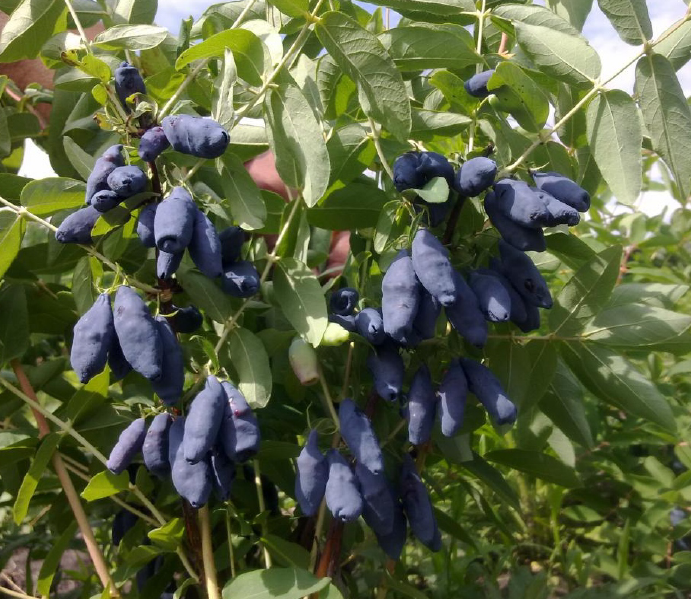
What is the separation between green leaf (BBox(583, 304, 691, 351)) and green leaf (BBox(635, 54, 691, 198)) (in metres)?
0.20

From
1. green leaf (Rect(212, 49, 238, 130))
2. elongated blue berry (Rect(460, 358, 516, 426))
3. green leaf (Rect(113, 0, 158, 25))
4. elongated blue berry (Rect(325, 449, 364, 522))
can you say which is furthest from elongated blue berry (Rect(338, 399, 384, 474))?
green leaf (Rect(113, 0, 158, 25))

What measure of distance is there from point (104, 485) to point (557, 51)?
0.72 m

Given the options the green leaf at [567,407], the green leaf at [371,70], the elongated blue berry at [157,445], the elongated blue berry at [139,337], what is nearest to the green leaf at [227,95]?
the green leaf at [371,70]

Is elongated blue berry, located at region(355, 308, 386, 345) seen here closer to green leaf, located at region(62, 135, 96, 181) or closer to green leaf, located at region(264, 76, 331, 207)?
green leaf, located at region(264, 76, 331, 207)

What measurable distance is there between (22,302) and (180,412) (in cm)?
37

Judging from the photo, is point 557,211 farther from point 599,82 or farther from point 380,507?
point 380,507

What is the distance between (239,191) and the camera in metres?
0.84

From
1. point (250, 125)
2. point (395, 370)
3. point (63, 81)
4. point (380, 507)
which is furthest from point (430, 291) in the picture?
point (63, 81)

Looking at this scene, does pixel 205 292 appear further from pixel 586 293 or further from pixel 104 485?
pixel 586 293

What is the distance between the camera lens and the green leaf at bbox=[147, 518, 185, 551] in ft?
2.80

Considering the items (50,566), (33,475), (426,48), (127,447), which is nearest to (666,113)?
(426,48)

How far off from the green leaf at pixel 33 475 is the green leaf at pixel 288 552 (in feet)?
0.99

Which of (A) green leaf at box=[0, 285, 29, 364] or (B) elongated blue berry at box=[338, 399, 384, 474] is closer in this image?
(B) elongated blue berry at box=[338, 399, 384, 474]

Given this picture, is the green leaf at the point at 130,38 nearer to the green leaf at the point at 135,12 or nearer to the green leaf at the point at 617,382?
the green leaf at the point at 135,12
